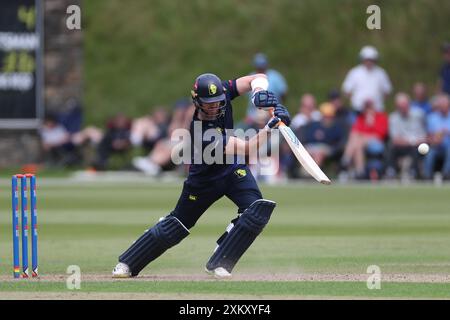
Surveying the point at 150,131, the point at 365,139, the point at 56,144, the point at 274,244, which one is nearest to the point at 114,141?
the point at 150,131

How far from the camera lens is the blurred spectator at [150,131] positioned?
76.5 feet

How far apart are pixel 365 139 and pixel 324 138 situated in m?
0.78

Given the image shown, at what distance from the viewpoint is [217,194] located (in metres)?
9.27

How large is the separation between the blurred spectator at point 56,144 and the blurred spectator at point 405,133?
7.02 metres

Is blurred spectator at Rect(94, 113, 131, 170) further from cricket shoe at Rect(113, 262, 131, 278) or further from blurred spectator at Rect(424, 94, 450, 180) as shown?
cricket shoe at Rect(113, 262, 131, 278)

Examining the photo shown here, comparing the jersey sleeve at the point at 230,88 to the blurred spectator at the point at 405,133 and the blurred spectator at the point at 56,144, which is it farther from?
the blurred spectator at the point at 56,144

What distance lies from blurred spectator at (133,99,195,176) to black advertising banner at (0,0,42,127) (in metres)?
2.70

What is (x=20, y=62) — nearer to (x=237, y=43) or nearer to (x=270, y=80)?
(x=270, y=80)

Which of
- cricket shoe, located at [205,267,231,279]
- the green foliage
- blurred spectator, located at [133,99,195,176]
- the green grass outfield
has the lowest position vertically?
the green grass outfield

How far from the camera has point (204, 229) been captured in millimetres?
13602

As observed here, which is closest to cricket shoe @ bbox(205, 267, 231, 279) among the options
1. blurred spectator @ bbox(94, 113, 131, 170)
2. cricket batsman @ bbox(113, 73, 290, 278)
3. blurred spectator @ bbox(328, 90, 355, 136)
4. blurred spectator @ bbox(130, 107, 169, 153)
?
cricket batsman @ bbox(113, 73, 290, 278)

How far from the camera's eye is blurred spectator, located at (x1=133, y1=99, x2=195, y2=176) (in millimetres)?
22331

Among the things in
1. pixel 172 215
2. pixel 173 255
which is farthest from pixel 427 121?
pixel 172 215
